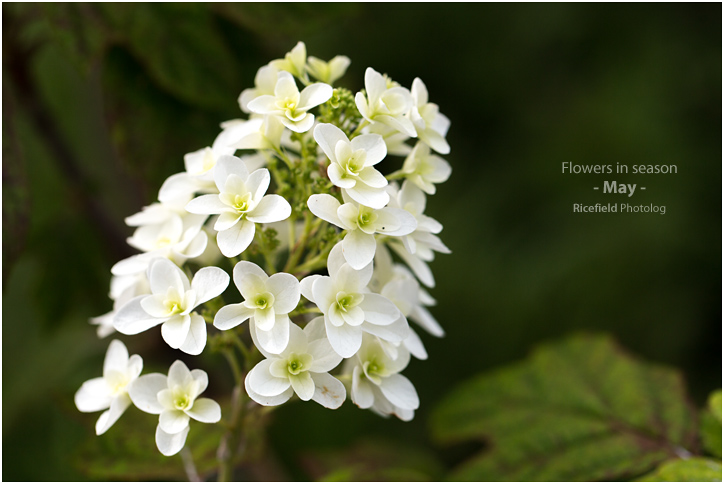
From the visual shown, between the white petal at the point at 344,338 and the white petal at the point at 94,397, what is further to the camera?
the white petal at the point at 94,397

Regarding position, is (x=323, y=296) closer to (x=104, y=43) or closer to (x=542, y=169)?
(x=104, y=43)

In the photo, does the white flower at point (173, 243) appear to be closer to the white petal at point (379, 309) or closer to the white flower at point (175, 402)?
the white flower at point (175, 402)

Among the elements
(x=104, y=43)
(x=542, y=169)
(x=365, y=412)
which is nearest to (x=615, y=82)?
(x=542, y=169)

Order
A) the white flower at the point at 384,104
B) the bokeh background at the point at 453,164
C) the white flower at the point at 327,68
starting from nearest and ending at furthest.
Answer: the white flower at the point at 384,104 < the white flower at the point at 327,68 < the bokeh background at the point at 453,164

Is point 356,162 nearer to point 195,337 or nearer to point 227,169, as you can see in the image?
point 227,169

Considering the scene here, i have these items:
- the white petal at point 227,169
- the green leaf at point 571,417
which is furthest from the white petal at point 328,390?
the green leaf at point 571,417

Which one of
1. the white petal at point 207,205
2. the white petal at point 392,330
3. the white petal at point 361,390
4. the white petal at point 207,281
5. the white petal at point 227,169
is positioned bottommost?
the white petal at point 361,390
